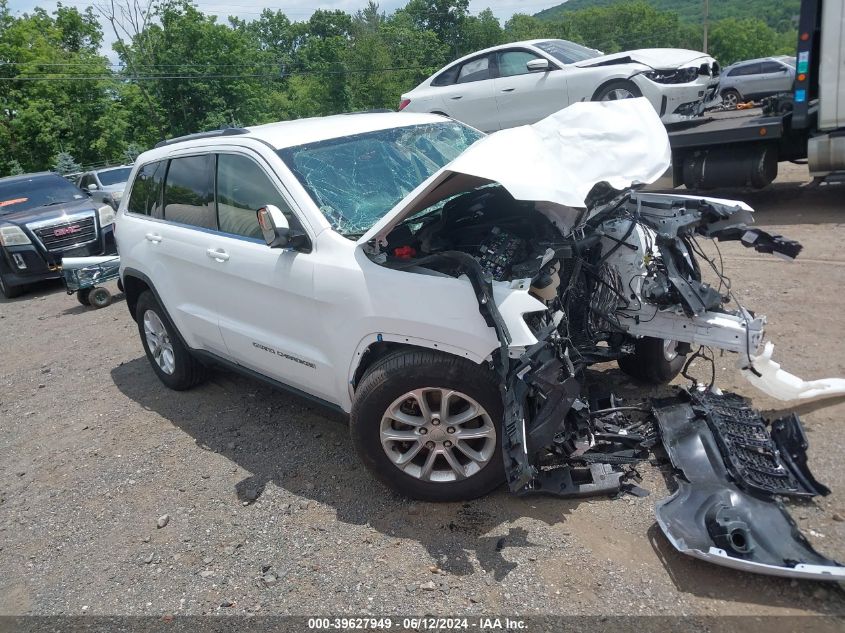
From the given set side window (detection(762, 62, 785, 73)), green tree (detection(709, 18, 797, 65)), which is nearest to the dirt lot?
side window (detection(762, 62, 785, 73))

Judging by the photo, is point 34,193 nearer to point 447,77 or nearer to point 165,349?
point 447,77

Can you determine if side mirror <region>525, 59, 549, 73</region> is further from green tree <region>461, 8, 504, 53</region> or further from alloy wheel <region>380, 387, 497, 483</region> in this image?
green tree <region>461, 8, 504, 53</region>

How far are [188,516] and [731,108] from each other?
422 inches

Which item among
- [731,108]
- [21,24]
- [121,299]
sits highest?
Answer: [21,24]

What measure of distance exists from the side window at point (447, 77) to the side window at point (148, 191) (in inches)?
296

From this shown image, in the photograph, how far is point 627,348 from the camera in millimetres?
4191

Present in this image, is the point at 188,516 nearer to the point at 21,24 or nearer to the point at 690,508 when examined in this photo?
the point at 690,508

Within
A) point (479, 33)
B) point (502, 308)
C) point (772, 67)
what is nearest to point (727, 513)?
point (502, 308)

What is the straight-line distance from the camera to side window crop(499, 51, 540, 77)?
10.7 meters

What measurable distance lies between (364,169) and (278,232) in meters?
0.85

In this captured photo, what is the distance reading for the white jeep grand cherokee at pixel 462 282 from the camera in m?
3.07

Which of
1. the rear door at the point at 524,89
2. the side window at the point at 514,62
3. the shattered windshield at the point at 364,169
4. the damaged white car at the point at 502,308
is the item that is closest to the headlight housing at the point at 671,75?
the rear door at the point at 524,89

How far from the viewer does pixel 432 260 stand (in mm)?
3197

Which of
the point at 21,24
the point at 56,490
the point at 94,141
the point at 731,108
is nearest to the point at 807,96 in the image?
the point at 731,108
